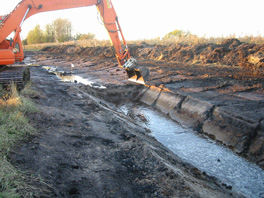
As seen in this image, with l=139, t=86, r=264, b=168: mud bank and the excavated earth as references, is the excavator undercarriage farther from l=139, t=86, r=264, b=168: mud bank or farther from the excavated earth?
l=139, t=86, r=264, b=168: mud bank

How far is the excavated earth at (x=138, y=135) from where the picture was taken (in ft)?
9.73

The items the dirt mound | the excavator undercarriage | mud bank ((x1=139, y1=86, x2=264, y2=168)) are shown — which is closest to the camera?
mud bank ((x1=139, y1=86, x2=264, y2=168))

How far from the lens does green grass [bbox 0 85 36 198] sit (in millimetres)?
2377

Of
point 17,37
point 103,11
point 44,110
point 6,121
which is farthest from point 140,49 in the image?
point 6,121

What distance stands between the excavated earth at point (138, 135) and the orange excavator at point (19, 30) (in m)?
0.95

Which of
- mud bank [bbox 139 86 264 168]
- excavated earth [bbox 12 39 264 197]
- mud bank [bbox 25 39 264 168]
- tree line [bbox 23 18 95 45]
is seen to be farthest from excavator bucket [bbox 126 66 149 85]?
tree line [bbox 23 18 95 45]

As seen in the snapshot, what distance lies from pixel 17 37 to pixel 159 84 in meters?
5.82

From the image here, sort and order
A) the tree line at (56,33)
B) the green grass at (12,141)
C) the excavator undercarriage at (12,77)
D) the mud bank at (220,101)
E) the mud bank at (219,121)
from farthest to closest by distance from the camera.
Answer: the tree line at (56,33)
the excavator undercarriage at (12,77)
the mud bank at (220,101)
the mud bank at (219,121)
the green grass at (12,141)

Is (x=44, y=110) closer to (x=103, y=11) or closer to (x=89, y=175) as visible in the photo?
(x=89, y=175)

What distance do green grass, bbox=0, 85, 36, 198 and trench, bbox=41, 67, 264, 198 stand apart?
3.25m

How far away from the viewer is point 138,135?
17.0 ft

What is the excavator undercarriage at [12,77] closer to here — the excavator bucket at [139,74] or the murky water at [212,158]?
the murky water at [212,158]

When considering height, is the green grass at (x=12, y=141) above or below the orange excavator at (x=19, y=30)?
below

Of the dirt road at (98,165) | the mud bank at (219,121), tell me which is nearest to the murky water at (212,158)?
the mud bank at (219,121)
